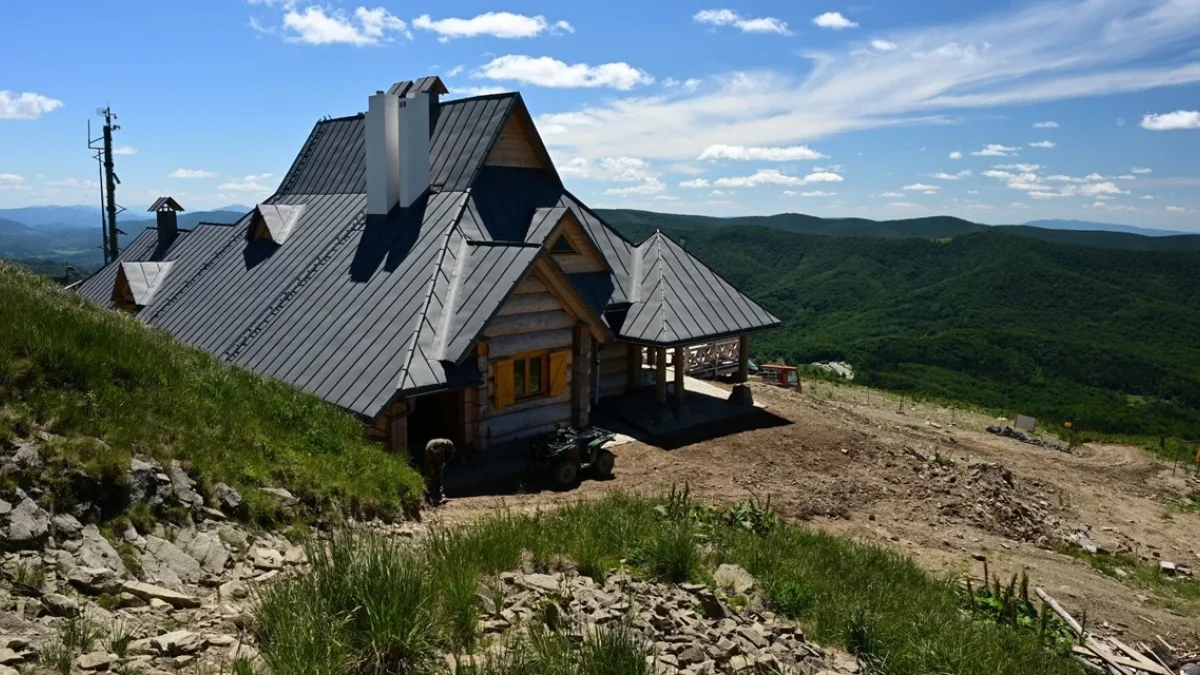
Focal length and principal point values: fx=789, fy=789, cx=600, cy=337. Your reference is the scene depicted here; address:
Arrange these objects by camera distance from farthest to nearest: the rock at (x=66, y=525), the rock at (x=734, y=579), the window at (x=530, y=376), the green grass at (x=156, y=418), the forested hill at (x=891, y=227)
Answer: the forested hill at (x=891, y=227) → the window at (x=530, y=376) → the rock at (x=734, y=579) → the green grass at (x=156, y=418) → the rock at (x=66, y=525)

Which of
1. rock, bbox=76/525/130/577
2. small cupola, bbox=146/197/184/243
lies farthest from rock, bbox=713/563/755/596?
small cupola, bbox=146/197/184/243

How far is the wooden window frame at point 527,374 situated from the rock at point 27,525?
31.1 feet

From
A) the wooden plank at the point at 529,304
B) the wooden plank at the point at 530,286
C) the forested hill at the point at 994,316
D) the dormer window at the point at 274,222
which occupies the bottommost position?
the forested hill at the point at 994,316

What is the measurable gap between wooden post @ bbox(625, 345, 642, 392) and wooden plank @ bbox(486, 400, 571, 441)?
3661mm

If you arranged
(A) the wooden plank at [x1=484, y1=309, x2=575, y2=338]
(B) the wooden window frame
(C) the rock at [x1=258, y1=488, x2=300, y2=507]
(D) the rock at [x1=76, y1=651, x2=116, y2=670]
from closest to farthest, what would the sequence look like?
(D) the rock at [x1=76, y1=651, x2=116, y2=670]
(C) the rock at [x1=258, y1=488, x2=300, y2=507]
(A) the wooden plank at [x1=484, y1=309, x2=575, y2=338]
(B) the wooden window frame

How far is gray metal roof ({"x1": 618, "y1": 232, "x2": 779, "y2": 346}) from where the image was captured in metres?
18.1

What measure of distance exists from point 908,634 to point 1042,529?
935 cm

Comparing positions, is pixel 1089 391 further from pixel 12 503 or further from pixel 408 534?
pixel 12 503

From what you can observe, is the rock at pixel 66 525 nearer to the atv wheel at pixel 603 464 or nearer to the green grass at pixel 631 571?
the green grass at pixel 631 571

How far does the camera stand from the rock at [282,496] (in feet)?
27.5

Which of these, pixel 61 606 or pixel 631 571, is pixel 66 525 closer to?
pixel 61 606

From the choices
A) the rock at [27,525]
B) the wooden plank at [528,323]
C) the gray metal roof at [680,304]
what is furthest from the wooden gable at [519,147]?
the rock at [27,525]

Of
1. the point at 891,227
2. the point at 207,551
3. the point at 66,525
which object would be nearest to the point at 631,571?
the point at 207,551

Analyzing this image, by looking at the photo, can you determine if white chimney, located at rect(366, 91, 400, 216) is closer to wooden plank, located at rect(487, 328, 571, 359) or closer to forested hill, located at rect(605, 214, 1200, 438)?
wooden plank, located at rect(487, 328, 571, 359)
